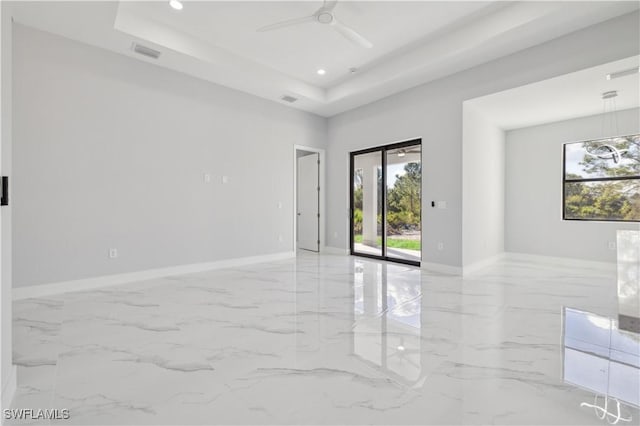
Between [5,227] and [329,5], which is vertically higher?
[329,5]

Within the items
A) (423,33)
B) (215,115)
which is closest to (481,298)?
(423,33)

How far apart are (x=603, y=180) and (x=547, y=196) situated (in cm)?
83

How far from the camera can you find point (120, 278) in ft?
13.4

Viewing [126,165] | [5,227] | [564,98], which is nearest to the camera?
[5,227]

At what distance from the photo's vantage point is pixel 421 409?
5.13 feet

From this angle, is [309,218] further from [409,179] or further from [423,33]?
[423,33]

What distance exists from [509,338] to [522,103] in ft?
12.8

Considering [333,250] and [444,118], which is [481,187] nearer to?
[444,118]

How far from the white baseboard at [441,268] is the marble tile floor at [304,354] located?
0.72 metres

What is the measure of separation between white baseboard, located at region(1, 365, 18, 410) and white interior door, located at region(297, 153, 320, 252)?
559 cm

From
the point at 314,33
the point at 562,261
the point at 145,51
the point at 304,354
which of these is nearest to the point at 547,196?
the point at 562,261

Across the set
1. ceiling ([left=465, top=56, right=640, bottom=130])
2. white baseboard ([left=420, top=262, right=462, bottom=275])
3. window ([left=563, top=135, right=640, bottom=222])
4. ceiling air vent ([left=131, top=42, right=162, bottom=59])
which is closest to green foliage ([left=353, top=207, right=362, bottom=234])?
white baseboard ([left=420, top=262, right=462, bottom=275])

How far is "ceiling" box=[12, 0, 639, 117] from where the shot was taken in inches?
130

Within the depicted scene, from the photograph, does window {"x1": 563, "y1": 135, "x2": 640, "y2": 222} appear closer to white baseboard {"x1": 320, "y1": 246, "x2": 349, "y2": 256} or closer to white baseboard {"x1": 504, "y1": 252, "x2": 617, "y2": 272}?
Result: white baseboard {"x1": 504, "y1": 252, "x2": 617, "y2": 272}
